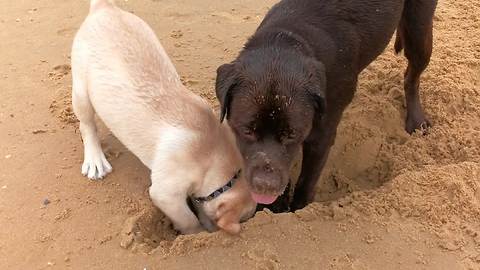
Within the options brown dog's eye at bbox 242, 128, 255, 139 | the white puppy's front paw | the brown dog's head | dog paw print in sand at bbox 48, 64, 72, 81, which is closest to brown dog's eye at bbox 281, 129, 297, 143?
the brown dog's head

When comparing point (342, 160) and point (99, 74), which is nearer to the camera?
point (99, 74)

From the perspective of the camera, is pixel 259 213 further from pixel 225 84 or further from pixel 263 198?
pixel 225 84

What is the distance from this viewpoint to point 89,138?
4.29 m

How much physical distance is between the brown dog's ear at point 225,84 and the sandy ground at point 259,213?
785 millimetres

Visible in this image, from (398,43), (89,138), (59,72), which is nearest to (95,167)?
(89,138)

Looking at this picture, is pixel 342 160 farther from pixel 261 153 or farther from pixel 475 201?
pixel 261 153

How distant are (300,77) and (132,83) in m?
1.27

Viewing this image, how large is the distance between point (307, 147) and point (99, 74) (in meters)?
1.51

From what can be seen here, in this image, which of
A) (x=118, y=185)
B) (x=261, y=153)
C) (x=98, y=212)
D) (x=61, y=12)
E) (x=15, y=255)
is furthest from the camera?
(x=61, y=12)

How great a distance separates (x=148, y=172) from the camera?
4277 millimetres

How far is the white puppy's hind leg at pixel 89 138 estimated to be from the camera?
4.18 m

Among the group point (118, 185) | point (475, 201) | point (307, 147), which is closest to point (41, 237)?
point (118, 185)

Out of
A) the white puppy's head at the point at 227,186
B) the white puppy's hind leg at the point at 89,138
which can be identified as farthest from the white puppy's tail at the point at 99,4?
the white puppy's head at the point at 227,186

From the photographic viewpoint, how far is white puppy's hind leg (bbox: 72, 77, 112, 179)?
4180 millimetres
